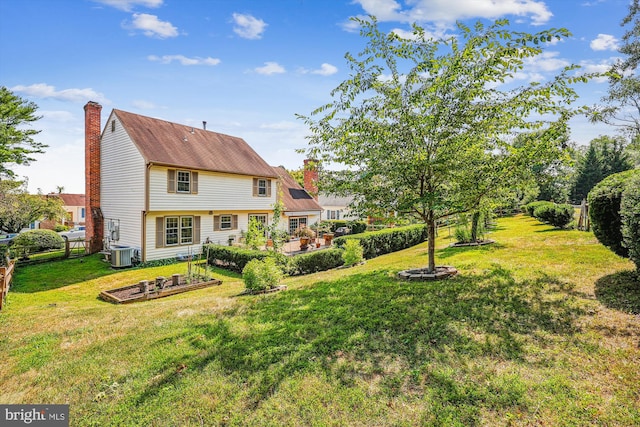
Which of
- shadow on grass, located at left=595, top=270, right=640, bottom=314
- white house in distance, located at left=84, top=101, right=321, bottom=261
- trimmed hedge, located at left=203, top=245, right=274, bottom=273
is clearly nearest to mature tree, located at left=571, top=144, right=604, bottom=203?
shadow on grass, located at left=595, top=270, right=640, bottom=314

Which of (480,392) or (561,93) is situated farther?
(561,93)

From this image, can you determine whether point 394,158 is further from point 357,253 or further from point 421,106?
point 357,253

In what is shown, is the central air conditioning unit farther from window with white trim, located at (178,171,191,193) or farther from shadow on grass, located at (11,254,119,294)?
window with white trim, located at (178,171,191,193)

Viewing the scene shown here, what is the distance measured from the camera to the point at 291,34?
953 cm

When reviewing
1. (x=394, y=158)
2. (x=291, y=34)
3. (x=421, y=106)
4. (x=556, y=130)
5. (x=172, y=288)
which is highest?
(x=291, y=34)

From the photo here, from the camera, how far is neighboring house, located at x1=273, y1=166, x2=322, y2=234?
85.4ft

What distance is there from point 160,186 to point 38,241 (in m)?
9.92

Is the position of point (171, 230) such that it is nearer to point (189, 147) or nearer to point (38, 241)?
point (189, 147)

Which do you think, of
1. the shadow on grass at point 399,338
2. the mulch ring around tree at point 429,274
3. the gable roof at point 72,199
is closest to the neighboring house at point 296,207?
Result: the mulch ring around tree at point 429,274

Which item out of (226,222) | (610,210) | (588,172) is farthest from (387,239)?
(588,172)

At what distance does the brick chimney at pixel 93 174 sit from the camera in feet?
61.0

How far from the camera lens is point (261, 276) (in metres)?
8.71

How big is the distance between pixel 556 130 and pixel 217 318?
8.06 meters

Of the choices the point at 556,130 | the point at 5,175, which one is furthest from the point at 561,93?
the point at 5,175
